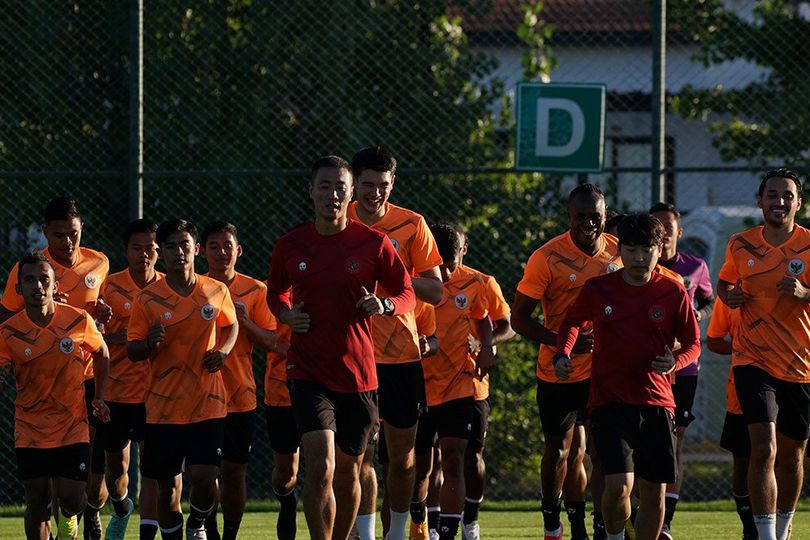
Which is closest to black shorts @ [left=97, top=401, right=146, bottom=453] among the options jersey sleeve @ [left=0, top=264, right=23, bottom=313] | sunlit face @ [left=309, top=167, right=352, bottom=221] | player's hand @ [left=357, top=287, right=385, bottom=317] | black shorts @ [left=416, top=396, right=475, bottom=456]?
jersey sleeve @ [left=0, top=264, right=23, bottom=313]

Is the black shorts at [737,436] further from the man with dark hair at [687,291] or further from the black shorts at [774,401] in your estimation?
the black shorts at [774,401]

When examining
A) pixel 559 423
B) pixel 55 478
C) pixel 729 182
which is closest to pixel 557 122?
pixel 559 423

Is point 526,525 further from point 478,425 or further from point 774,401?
point 774,401

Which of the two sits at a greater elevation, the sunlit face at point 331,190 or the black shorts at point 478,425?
the sunlit face at point 331,190

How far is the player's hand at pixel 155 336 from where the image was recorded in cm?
893

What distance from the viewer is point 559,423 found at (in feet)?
32.8

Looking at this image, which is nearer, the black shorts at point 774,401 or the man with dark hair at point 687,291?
the black shorts at point 774,401

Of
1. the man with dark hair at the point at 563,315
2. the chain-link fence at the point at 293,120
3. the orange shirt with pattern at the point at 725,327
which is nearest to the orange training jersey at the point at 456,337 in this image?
the man with dark hair at the point at 563,315

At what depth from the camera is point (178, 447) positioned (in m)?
8.98

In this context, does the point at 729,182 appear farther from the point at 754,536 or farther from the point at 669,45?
the point at 754,536

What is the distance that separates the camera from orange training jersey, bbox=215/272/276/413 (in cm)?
989

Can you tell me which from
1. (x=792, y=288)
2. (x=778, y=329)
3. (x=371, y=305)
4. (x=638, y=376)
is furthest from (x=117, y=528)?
(x=792, y=288)

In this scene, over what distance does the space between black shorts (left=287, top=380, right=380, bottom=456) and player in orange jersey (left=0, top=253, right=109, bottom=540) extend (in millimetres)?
1578

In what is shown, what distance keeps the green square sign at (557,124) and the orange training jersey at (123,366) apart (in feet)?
13.2
